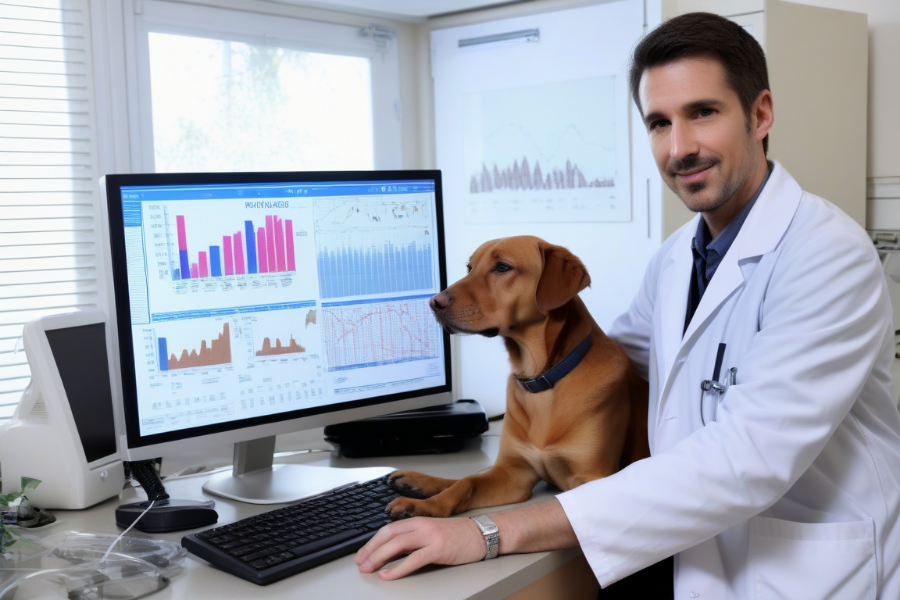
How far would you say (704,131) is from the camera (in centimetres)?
122

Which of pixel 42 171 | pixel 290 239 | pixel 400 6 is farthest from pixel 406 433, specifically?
pixel 400 6

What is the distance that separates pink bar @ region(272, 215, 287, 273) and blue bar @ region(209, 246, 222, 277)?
0.33ft

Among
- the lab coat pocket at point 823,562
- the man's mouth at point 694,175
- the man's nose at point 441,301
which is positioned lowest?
the lab coat pocket at point 823,562

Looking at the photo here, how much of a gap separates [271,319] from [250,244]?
0.42 feet

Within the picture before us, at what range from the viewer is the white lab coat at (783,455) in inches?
40.2

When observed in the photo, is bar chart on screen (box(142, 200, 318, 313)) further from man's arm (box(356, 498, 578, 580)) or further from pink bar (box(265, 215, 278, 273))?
man's arm (box(356, 498, 578, 580))

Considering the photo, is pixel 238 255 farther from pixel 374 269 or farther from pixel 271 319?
pixel 374 269

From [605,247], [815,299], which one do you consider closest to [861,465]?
[815,299]

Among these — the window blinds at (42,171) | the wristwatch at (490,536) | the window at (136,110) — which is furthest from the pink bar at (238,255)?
the window blinds at (42,171)

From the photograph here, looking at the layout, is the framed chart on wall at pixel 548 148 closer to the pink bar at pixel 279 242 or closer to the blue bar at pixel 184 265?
the pink bar at pixel 279 242

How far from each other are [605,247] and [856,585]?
206 cm

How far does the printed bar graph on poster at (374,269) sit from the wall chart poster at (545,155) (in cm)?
161

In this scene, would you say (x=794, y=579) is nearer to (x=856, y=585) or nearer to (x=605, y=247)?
(x=856, y=585)

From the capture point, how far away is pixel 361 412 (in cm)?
147
